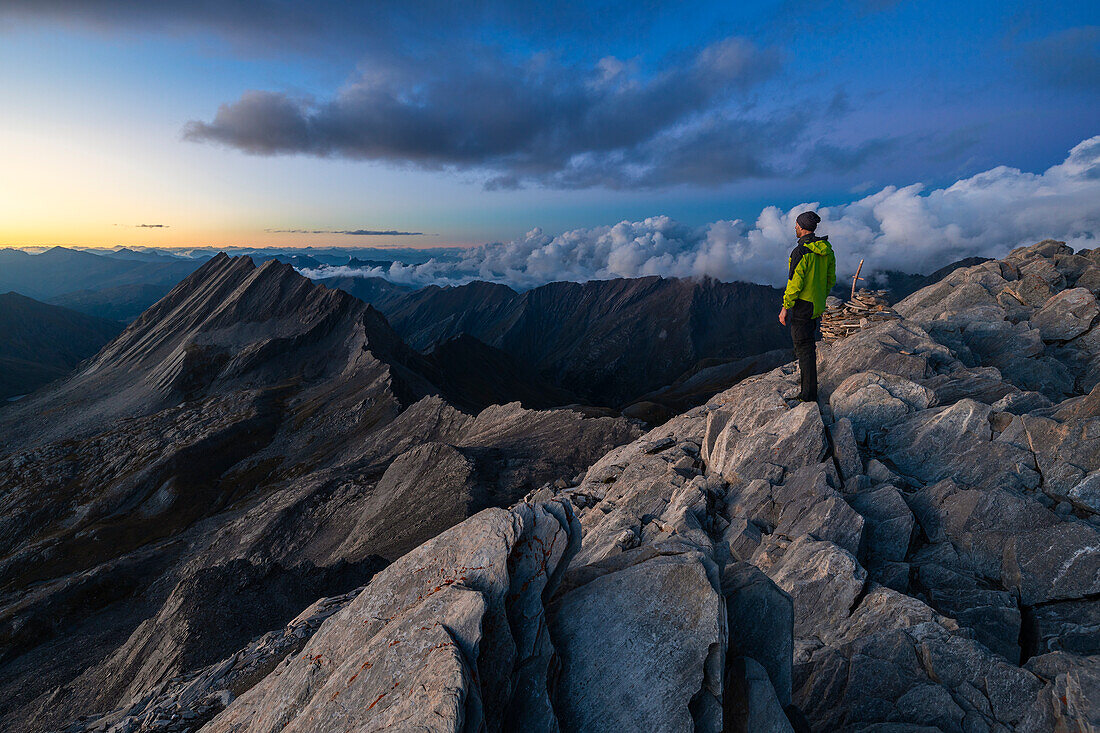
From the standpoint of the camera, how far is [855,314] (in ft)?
109

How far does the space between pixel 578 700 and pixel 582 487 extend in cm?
2059

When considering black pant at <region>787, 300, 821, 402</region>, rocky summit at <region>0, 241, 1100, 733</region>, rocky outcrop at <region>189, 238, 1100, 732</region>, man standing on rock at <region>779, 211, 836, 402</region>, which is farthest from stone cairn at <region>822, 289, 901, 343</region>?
man standing on rock at <region>779, 211, 836, 402</region>

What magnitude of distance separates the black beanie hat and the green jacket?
0.38 metres

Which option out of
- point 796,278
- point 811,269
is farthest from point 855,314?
point 796,278

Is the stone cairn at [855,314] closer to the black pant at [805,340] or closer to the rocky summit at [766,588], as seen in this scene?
the rocky summit at [766,588]

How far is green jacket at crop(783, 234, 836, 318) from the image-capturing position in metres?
18.6

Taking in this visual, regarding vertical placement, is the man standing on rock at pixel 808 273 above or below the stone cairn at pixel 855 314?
above

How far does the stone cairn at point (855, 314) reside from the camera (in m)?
32.0

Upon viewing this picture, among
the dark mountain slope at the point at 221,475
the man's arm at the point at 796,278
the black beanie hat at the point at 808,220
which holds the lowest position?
the dark mountain slope at the point at 221,475

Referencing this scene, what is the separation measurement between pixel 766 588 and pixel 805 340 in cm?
1449

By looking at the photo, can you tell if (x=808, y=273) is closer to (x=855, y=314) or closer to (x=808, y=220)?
(x=808, y=220)

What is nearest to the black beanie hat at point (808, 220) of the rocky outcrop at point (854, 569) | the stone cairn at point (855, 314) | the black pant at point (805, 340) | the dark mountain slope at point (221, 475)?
the black pant at point (805, 340)

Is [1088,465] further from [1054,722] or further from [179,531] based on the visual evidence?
[179,531]

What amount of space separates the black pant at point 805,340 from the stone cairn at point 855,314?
39.0 feet
